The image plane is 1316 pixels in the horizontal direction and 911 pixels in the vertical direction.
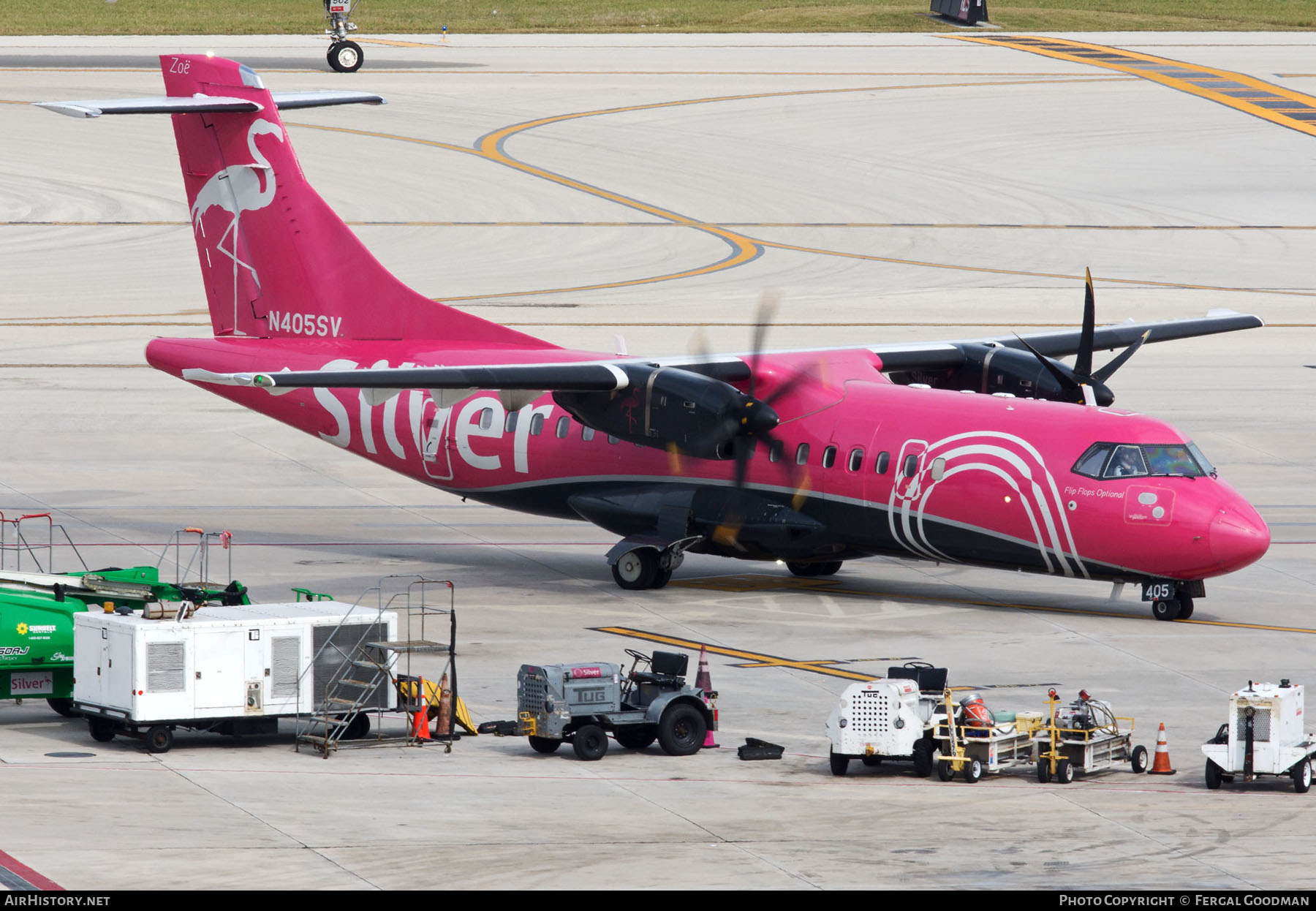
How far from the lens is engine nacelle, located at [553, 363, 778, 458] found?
2984 cm

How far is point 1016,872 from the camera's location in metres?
17.1

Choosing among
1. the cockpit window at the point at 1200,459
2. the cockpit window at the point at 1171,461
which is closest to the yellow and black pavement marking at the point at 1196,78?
the cockpit window at the point at 1200,459

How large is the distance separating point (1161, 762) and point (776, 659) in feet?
22.4

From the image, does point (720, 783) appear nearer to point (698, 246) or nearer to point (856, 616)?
point (856, 616)

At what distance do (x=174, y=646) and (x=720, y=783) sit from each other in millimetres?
6254

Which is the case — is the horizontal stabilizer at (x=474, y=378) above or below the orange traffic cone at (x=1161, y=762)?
above

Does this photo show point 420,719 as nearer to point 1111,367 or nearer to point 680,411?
point 680,411

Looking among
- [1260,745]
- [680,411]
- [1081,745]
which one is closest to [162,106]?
[680,411]

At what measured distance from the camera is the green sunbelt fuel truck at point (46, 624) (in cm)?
2323

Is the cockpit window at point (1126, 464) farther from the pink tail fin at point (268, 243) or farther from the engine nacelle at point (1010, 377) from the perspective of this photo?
the pink tail fin at point (268, 243)

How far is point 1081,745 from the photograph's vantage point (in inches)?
830

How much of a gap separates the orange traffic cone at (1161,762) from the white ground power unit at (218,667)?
8707 mm

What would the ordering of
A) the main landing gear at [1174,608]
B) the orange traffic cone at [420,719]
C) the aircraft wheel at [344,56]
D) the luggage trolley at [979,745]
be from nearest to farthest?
the luggage trolley at [979,745], the orange traffic cone at [420,719], the main landing gear at [1174,608], the aircraft wheel at [344,56]
